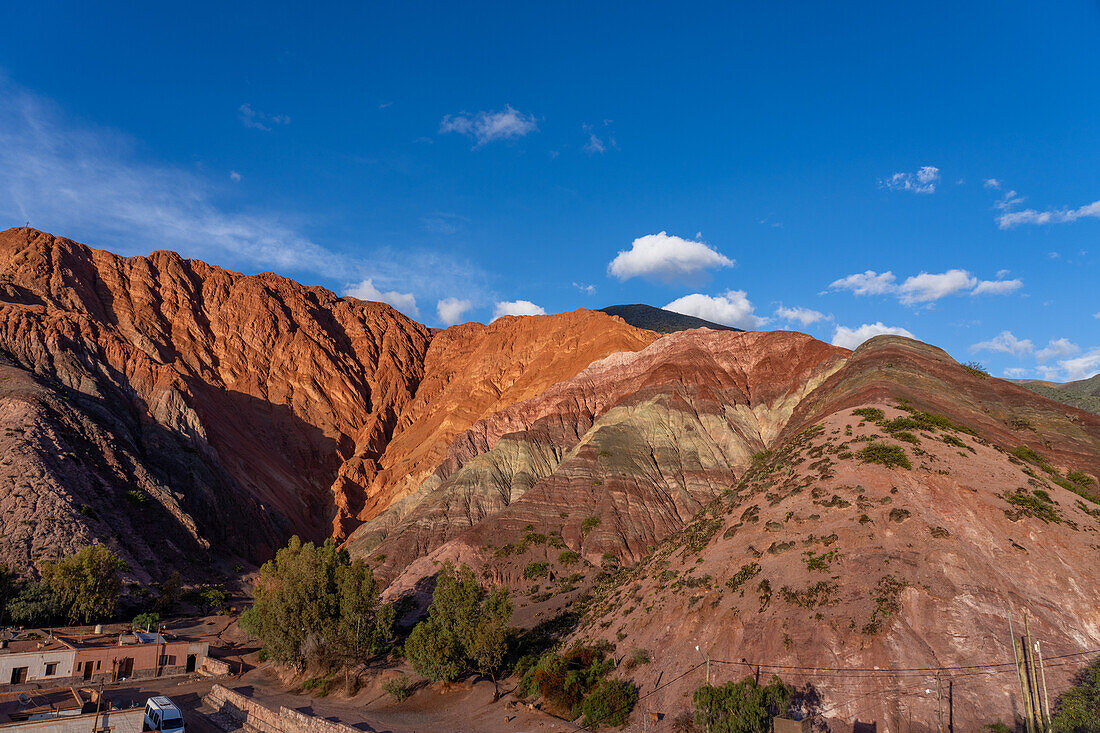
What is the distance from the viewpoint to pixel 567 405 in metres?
90.8

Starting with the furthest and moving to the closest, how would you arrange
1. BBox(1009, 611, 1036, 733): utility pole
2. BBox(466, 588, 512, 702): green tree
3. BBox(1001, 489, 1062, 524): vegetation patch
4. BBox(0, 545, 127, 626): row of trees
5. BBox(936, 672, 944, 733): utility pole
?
BBox(0, 545, 127, 626): row of trees → BBox(466, 588, 512, 702): green tree → BBox(1001, 489, 1062, 524): vegetation patch → BBox(936, 672, 944, 733): utility pole → BBox(1009, 611, 1036, 733): utility pole

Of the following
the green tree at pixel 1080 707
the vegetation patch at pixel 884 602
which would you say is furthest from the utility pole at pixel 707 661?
the green tree at pixel 1080 707

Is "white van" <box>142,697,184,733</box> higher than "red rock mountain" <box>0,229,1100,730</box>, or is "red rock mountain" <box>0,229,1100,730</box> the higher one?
"red rock mountain" <box>0,229,1100,730</box>

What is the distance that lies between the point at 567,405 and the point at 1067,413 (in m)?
56.0

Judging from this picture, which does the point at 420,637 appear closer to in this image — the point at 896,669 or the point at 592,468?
the point at 896,669

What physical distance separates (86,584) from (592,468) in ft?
143

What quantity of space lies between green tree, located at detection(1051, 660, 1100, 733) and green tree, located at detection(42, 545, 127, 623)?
58.3m

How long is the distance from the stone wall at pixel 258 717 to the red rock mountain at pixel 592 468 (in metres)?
14.5

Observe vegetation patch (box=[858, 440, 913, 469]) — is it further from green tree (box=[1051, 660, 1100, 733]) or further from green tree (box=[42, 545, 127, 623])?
green tree (box=[42, 545, 127, 623])

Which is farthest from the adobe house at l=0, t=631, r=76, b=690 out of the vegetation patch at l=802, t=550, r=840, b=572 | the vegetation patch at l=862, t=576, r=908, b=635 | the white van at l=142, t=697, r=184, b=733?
the vegetation patch at l=862, t=576, r=908, b=635

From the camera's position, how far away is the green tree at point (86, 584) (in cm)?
4928

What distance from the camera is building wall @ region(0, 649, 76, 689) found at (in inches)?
1395

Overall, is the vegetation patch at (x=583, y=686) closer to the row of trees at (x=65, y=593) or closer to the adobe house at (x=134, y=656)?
the adobe house at (x=134, y=656)

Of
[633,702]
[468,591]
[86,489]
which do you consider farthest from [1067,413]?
[86,489]
